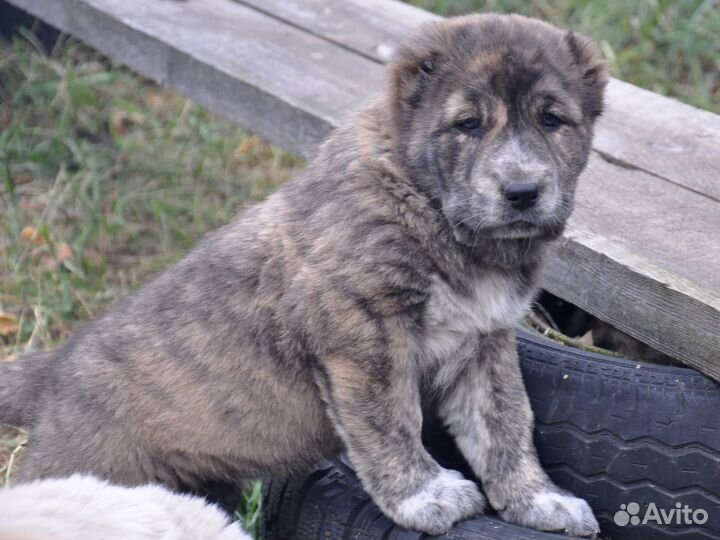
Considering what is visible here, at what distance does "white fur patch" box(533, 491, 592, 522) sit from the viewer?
137 inches

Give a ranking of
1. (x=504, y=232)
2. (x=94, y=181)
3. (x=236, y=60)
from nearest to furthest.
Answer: (x=504, y=232), (x=236, y=60), (x=94, y=181)

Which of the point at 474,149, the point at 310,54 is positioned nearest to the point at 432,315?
the point at 474,149

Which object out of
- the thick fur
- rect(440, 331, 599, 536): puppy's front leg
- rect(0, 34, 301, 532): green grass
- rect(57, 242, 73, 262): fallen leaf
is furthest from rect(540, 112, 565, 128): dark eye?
rect(57, 242, 73, 262): fallen leaf

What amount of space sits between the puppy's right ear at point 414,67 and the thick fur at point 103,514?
1.36 m

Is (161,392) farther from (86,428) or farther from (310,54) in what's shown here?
(310,54)

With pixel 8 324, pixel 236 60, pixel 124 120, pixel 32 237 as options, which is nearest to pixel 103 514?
pixel 236 60

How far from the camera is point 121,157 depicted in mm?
6797

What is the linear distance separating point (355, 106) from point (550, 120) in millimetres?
1286

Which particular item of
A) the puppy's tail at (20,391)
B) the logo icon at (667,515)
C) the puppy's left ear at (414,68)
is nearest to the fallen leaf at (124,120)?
the puppy's tail at (20,391)

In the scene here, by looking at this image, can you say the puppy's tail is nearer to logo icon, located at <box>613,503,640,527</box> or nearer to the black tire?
the black tire

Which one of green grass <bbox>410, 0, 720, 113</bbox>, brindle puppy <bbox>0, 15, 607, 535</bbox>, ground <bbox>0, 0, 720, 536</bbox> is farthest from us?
green grass <bbox>410, 0, 720, 113</bbox>

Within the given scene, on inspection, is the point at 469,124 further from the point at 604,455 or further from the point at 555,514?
the point at 555,514

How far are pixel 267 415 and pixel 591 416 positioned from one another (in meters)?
1.00

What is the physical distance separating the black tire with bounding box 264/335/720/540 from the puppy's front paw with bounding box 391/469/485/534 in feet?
0.12
